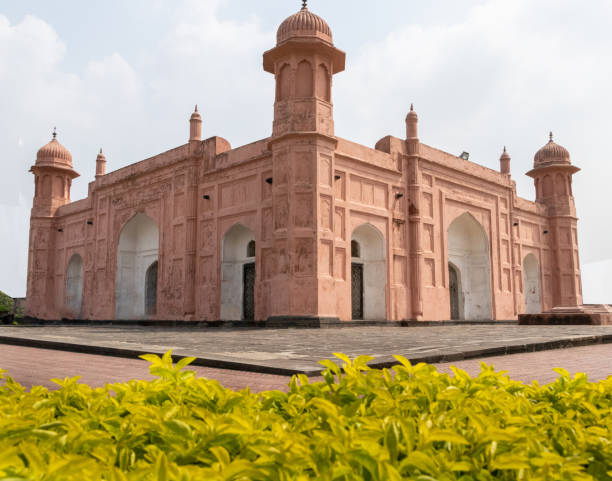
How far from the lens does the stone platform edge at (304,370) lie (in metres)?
3.87

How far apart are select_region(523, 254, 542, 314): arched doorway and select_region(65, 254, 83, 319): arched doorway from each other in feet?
57.5

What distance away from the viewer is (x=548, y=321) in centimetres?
1368

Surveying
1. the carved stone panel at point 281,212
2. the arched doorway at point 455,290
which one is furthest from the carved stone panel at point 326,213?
the arched doorway at point 455,290

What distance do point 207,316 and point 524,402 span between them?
14.3 metres

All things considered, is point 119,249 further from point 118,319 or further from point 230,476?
point 230,476

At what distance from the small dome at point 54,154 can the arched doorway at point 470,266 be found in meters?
15.3

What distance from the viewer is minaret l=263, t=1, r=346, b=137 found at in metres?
12.9

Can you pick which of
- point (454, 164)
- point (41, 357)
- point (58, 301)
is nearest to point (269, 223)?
point (454, 164)

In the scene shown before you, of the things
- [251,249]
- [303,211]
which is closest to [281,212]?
[303,211]

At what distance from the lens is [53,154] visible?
2181cm

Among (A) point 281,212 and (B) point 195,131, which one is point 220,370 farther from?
(B) point 195,131

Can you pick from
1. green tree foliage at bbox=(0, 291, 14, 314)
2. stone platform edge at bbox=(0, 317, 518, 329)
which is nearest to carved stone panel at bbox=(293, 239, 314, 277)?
stone platform edge at bbox=(0, 317, 518, 329)

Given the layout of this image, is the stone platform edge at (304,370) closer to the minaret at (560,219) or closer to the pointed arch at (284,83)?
the pointed arch at (284,83)

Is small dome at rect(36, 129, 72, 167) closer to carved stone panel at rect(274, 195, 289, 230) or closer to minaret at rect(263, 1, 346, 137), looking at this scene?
minaret at rect(263, 1, 346, 137)
